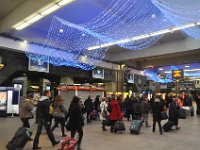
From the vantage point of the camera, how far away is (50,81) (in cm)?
2458

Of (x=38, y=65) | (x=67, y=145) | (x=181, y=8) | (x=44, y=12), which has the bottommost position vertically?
(x=67, y=145)

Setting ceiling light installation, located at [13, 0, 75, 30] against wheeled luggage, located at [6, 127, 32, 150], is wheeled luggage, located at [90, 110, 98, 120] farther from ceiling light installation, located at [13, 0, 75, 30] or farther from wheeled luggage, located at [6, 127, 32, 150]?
wheeled luggage, located at [6, 127, 32, 150]

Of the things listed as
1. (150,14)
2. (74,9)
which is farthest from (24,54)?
(150,14)

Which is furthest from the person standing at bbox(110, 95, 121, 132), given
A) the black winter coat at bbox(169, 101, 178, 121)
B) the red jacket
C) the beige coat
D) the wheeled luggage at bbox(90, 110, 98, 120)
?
the wheeled luggage at bbox(90, 110, 98, 120)

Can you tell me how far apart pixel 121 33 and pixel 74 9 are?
356cm

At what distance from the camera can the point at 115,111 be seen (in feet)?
34.4

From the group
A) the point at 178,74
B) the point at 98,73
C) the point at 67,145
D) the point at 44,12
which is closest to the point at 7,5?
the point at 44,12

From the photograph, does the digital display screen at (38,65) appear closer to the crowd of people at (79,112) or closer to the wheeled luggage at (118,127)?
the crowd of people at (79,112)

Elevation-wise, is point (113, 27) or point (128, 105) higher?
point (113, 27)

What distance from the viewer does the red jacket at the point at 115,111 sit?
34.2 feet

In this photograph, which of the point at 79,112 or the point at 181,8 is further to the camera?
the point at 181,8

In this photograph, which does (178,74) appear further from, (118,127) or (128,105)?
(118,127)

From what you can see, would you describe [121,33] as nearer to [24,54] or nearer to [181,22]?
[181,22]

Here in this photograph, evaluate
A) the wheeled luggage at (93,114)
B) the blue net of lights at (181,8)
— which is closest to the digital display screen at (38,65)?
the wheeled luggage at (93,114)
